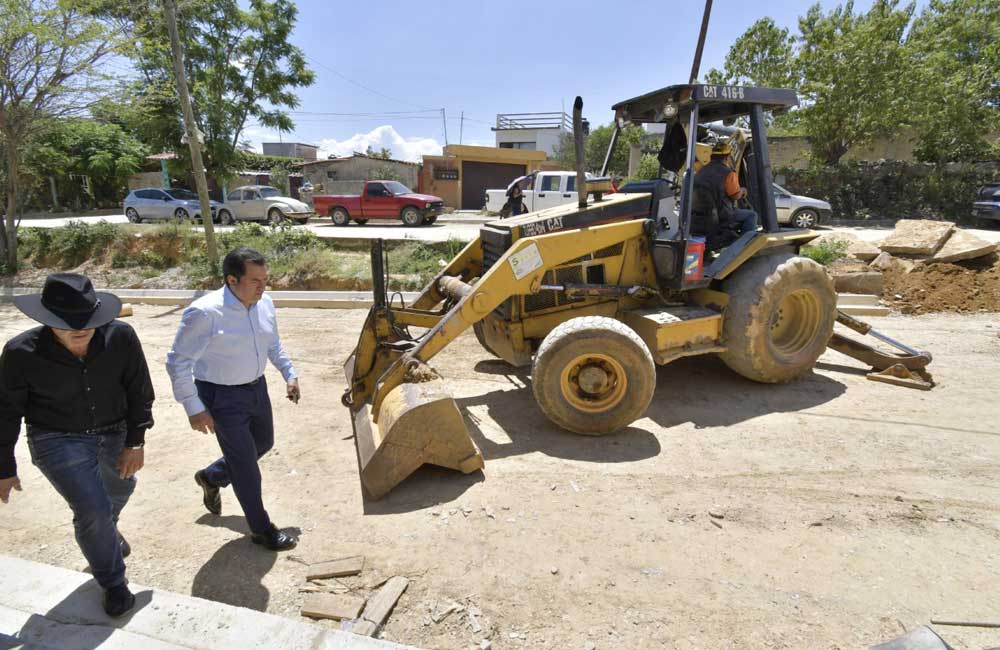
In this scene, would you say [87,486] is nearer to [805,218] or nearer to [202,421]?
[202,421]

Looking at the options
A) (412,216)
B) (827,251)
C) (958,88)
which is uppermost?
(958,88)

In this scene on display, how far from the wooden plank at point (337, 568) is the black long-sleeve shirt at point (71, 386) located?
1129 mm

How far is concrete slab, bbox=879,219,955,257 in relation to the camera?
9938mm

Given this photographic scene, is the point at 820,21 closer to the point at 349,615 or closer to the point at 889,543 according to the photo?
the point at 889,543

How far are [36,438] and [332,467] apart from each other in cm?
199

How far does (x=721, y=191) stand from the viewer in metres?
5.46

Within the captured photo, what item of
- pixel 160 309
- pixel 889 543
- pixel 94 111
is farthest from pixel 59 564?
pixel 94 111

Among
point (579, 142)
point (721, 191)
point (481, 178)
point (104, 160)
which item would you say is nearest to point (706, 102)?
point (721, 191)

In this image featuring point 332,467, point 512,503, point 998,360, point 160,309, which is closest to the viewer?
point 512,503

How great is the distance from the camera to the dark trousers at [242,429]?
308cm

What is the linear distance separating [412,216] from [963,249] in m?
14.3

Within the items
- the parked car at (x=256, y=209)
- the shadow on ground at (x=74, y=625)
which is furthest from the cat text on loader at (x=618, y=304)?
the parked car at (x=256, y=209)

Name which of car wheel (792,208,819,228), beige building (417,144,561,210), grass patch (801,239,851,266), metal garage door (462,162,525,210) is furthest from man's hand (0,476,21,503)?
metal garage door (462,162,525,210)

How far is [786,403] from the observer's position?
5.43 meters
